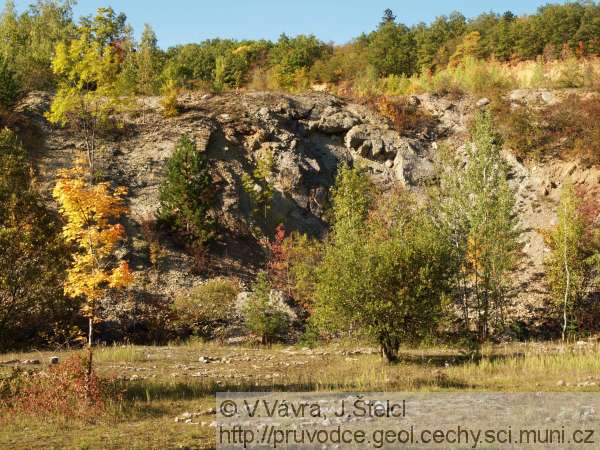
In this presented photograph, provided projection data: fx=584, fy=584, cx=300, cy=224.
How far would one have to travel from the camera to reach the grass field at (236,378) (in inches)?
392

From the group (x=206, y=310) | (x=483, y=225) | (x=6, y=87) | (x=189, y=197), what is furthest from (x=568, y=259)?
(x=6, y=87)

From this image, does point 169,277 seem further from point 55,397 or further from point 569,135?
point 569,135

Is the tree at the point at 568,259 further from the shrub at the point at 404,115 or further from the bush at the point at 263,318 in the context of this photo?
the shrub at the point at 404,115

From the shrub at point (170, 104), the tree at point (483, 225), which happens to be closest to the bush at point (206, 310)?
the tree at point (483, 225)

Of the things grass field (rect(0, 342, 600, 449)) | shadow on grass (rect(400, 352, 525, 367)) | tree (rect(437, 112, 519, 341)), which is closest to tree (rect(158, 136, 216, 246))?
grass field (rect(0, 342, 600, 449))

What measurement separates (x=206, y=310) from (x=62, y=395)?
1620 cm

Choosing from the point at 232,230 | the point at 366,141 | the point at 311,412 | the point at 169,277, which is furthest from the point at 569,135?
the point at 311,412

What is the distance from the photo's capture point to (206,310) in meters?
28.4

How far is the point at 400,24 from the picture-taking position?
68.4 meters

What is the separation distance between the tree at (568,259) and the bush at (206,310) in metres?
16.1

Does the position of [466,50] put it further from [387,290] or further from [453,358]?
[387,290]

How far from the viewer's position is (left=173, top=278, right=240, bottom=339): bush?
90.7 ft

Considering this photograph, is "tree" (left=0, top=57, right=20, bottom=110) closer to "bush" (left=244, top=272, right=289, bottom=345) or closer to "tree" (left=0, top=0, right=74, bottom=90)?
"tree" (left=0, top=0, right=74, bottom=90)

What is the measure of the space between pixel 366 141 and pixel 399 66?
1972 cm
